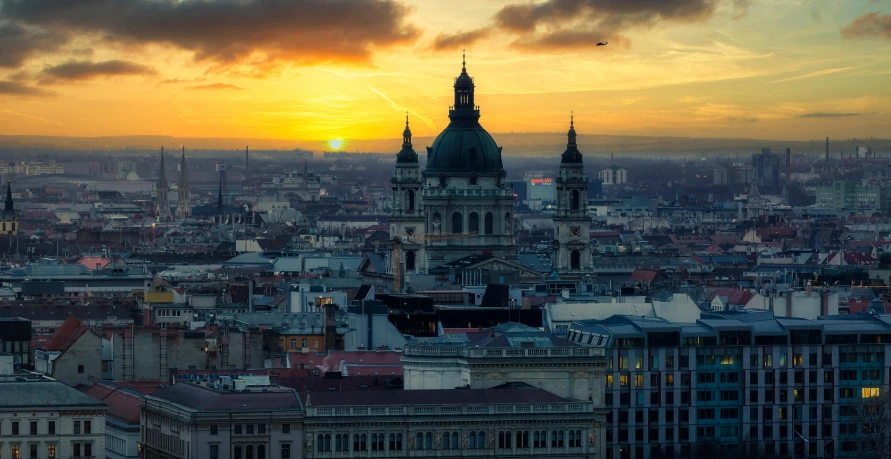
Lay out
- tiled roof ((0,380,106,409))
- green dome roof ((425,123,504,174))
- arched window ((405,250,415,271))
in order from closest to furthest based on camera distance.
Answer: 1. tiled roof ((0,380,106,409))
2. arched window ((405,250,415,271))
3. green dome roof ((425,123,504,174))

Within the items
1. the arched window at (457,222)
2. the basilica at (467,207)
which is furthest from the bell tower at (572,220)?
the arched window at (457,222)

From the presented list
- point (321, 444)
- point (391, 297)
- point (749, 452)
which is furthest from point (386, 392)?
point (391, 297)

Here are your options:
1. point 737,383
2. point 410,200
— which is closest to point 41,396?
point 737,383

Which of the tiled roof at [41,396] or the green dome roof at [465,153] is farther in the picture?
the green dome roof at [465,153]

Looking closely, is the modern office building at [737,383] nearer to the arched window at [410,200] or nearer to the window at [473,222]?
the window at [473,222]

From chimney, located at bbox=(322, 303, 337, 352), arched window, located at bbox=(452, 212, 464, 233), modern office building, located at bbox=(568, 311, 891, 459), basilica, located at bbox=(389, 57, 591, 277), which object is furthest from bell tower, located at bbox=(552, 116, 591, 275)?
modern office building, located at bbox=(568, 311, 891, 459)

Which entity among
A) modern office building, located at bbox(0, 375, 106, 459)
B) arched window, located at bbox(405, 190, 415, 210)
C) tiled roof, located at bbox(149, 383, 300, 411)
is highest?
arched window, located at bbox(405, 190, 415, 210)

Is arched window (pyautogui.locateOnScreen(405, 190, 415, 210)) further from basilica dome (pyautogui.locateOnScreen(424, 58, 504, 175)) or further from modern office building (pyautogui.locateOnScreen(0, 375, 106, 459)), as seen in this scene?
modern office building (pyautogui.locateOnScreen(0, 375, 106, 459))
